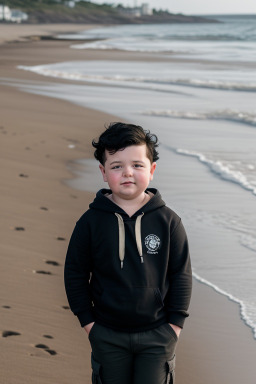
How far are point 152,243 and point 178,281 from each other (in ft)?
0.62

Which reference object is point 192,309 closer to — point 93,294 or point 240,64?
point 93,294

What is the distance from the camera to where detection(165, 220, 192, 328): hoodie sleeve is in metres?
2.52

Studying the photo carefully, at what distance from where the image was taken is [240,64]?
104ft

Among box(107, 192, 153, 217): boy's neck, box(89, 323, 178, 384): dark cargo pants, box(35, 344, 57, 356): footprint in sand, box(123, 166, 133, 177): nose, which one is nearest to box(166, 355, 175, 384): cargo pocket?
box(89, 323, 178, 384): dark cargo pants

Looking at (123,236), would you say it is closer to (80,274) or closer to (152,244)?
(152,244)

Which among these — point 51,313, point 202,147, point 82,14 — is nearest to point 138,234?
point 51,313

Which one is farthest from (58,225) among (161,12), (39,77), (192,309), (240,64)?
(161,12)

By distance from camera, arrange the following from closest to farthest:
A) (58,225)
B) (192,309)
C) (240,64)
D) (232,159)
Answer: (192,309), (58,225), (232,159), (240,64)

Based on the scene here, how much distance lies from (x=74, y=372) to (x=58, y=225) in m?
2.53

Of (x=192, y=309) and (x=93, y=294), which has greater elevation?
(x=93, y=294)

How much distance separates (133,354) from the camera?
251cm

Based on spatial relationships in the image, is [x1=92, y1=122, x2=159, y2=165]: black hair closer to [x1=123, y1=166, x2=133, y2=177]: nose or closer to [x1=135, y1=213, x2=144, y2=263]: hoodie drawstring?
[x1=123, y1=166, x2=133, y2=177]: nose

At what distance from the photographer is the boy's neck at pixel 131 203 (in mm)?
2562

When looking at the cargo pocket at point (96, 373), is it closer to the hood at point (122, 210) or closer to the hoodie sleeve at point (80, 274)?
the hoodie sleeve at point (80, 274)
